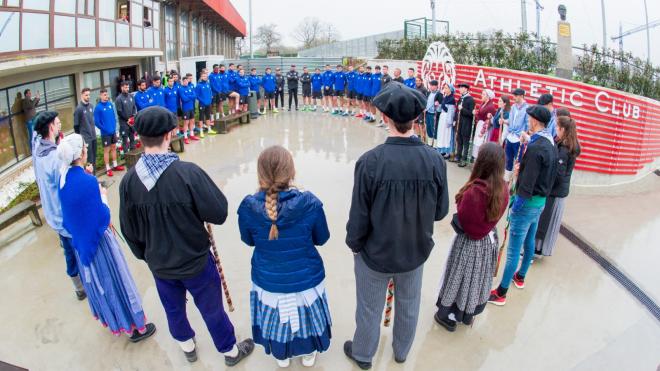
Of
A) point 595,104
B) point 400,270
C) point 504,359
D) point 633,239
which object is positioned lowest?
point 504,359

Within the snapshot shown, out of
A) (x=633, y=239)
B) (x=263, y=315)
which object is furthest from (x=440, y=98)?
(x=263, y=315)

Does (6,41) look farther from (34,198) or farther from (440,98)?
(440,98)

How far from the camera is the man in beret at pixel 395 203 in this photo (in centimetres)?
228

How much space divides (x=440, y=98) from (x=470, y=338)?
5761mm

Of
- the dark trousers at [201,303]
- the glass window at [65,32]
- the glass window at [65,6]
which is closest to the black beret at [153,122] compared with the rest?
the dark trousers at [201,303]

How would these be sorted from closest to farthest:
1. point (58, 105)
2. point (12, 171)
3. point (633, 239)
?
point (633, 239), point (12, 171), point (58, 105)

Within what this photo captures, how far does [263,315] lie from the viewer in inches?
103

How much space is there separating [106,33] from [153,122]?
32.2 ft

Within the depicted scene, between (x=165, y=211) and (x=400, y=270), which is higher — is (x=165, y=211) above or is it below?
above

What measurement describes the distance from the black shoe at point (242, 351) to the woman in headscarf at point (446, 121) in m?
5.93

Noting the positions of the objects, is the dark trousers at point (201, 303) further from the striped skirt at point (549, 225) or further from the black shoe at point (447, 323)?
the striped skirt at point (549, 225)

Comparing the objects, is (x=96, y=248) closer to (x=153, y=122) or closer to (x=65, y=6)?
(x=153, y=122)

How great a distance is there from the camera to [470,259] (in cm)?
295

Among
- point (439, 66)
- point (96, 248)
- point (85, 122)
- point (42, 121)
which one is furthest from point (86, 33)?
point (96, 248)
